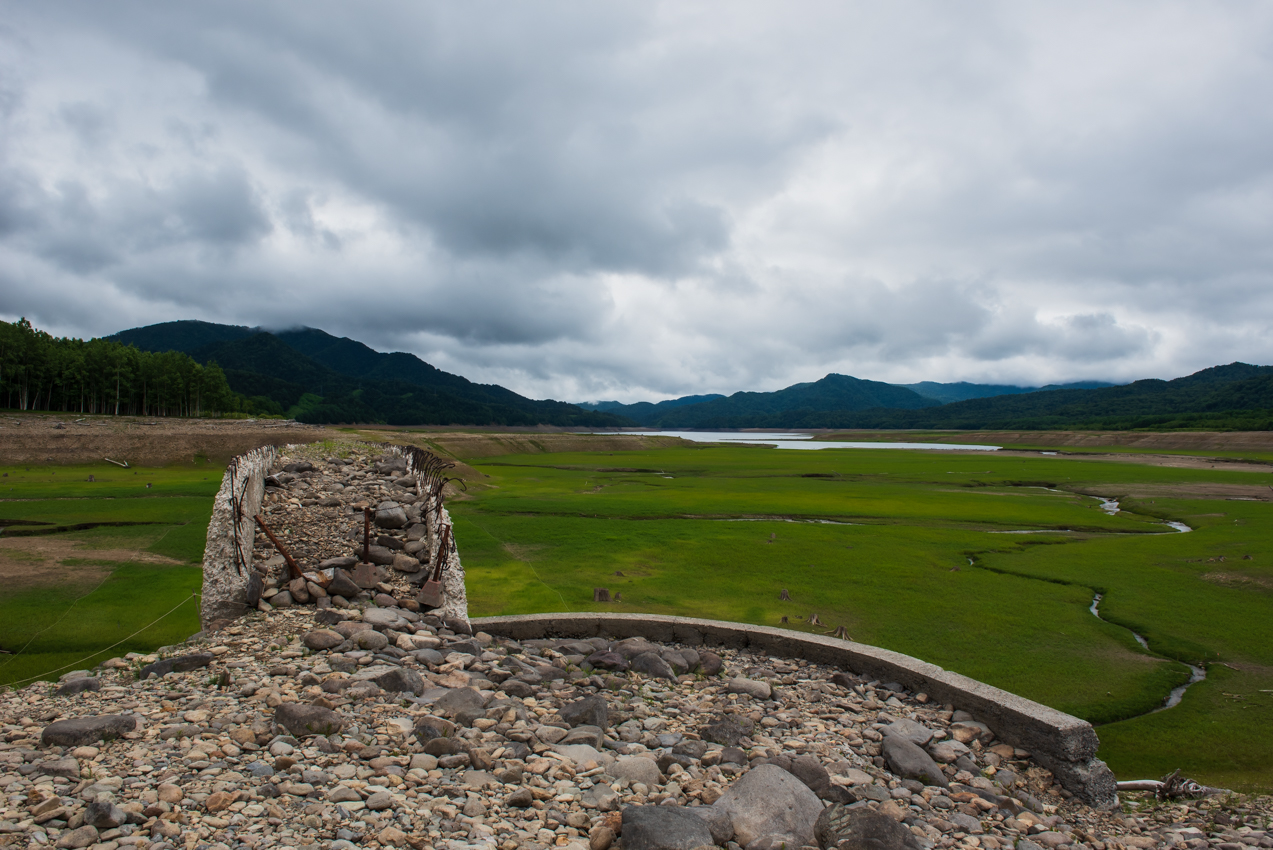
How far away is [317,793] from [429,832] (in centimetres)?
118

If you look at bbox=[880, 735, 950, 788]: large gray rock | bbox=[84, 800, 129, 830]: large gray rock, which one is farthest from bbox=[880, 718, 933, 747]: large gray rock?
bbox=[84, 800, 129, 830]: large gray rock

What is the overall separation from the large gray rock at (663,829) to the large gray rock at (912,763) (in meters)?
3.23

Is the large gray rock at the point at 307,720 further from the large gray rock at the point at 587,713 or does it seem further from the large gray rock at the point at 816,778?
the large gray rock at the point at 816,778

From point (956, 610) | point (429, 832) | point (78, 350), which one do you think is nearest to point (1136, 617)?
point (956, 610)

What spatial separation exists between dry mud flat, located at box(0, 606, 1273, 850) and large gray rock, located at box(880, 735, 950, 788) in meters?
0.02

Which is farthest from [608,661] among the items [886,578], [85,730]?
[886,578]

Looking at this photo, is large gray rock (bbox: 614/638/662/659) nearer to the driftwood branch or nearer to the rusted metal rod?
the rusted metal rod

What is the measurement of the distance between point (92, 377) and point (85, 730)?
349ft

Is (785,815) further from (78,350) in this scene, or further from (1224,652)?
(78,350)

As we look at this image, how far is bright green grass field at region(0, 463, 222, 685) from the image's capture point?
11594 mm

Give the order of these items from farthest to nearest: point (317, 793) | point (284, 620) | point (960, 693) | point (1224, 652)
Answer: point (1224, 652)
point (284, 620)
point (960, 693)
point (317, 793)

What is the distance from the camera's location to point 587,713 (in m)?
7.39

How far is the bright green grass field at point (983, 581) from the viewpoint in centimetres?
1067

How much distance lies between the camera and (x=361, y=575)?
1098 cm
